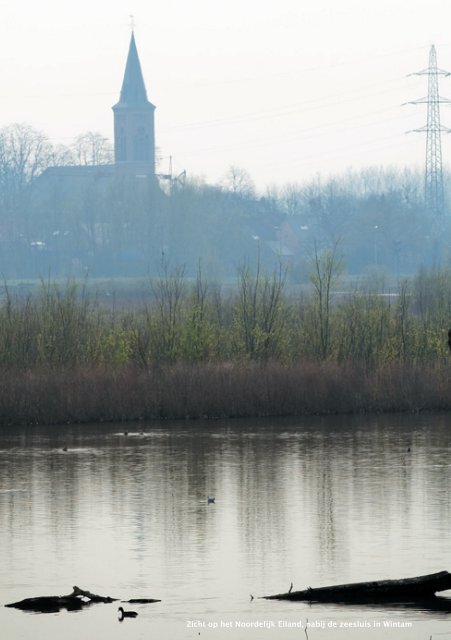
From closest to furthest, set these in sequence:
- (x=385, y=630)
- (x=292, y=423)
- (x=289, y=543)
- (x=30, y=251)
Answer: (x=385, y=630) → (x=289, y=543) → (x=292, y=423) → (x=30, y=251)

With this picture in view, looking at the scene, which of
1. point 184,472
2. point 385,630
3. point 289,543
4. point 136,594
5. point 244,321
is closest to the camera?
point 385,630

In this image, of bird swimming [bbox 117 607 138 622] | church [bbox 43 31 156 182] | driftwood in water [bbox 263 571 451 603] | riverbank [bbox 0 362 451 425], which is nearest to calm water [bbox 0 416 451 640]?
bird swimming [bbox 117 607 138 622]

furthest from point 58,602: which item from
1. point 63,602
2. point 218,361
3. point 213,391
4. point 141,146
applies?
point 141,146

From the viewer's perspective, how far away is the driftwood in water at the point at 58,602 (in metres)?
13.5

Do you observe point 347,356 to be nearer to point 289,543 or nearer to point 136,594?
point 289,543

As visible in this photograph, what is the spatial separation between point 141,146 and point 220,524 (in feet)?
429

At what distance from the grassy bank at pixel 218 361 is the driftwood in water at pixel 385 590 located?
50.0ft

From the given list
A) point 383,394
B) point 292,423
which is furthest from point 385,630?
point 383,394

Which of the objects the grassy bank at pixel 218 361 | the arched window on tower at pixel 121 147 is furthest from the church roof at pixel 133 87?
the grassy bank at pixel 218 361

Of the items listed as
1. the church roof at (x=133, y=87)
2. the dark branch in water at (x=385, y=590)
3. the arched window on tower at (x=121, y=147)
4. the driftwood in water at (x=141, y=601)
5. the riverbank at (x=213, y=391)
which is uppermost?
the church roof at (x=133, y=87)

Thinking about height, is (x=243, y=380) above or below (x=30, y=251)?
below

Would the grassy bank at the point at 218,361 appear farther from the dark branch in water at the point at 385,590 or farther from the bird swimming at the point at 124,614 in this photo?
the dark branch in water at the point at 385,590

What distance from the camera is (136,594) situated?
14.0 metres

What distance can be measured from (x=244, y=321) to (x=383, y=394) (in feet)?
12.1
